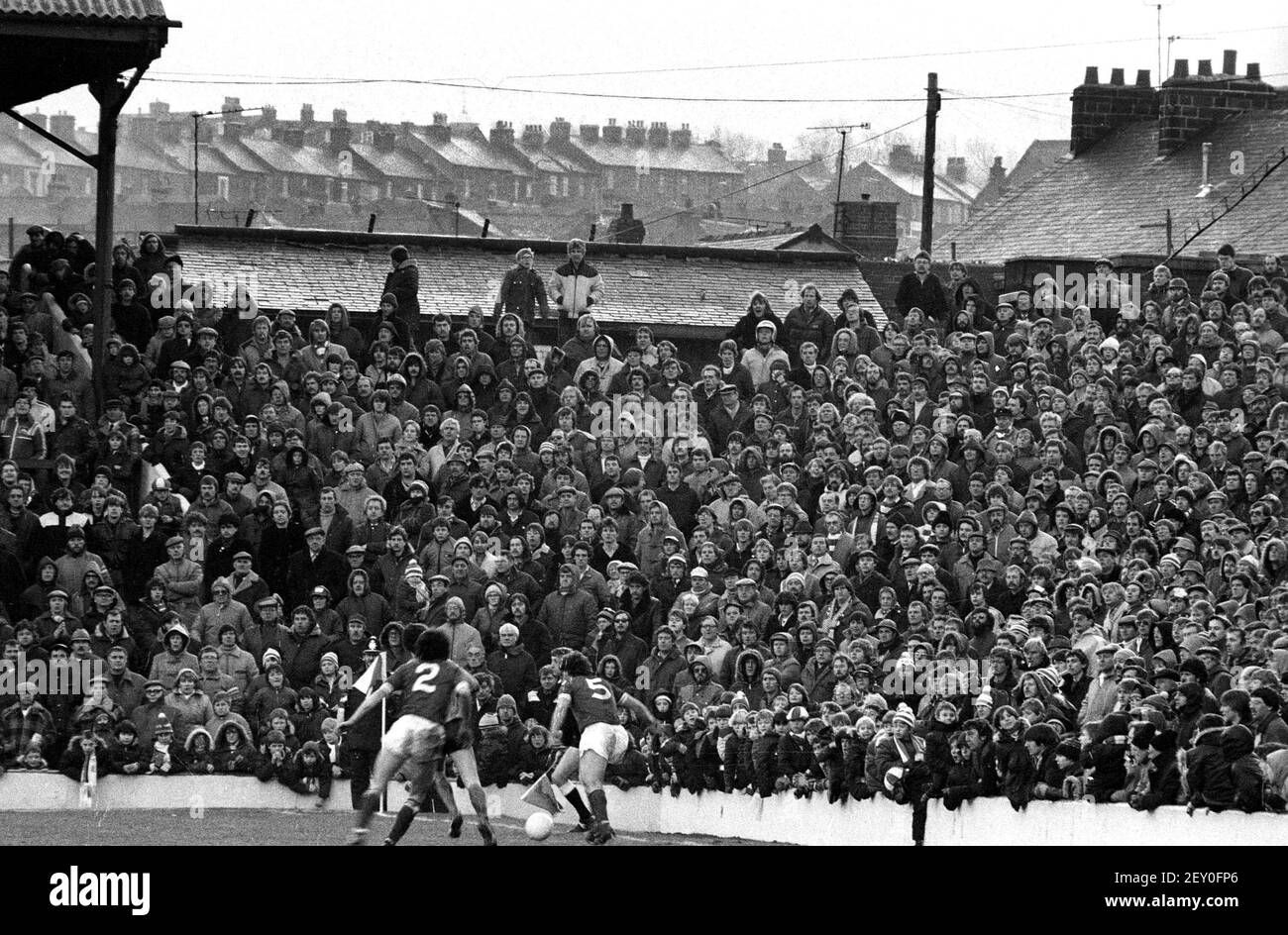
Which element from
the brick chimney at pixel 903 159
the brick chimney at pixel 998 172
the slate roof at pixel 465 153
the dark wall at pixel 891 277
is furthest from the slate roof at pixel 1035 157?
the dark wall at pixel 891 277

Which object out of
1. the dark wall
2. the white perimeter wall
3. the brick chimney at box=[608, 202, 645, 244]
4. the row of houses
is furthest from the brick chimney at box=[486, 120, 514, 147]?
the white perimeter wall

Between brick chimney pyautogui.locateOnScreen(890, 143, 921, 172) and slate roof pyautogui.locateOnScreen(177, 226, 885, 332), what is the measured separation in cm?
7946

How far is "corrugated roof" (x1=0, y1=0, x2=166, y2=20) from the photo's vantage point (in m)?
22.6

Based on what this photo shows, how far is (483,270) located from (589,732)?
1667cm

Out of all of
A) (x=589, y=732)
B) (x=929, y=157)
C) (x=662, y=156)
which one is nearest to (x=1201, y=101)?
(x=929, y=157)

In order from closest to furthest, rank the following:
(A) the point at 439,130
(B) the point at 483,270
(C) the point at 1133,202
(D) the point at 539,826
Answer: (D) the point at 539,826
(B) the point at 483,270
(C) the point at 1133,202
(A) the point at 439,130

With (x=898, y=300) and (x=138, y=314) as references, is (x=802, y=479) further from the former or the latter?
(x=138, y=314)

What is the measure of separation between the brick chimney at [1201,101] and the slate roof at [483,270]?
37.7 feet

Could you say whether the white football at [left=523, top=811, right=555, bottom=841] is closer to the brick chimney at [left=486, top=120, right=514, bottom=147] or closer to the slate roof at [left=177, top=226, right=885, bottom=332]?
the slate roof at [left=177, top=226, right=885, bottom=332]

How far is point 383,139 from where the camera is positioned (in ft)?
359

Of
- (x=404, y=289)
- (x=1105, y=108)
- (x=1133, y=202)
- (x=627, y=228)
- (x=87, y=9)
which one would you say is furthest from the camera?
(x=627, y=228)

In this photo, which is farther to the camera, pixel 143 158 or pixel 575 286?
pixel 143 158

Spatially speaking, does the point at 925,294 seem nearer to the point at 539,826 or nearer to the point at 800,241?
the point at 539,826

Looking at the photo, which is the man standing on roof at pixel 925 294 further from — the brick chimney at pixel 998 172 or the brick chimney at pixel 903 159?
the brick chimney at pixel 903 159
